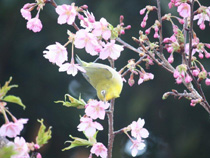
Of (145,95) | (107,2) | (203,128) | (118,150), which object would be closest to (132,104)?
(145,95)

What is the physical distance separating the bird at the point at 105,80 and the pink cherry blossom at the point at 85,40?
0.04 meters

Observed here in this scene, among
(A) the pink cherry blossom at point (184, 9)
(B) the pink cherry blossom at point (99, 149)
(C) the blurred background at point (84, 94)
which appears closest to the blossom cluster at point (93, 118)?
(B) the pink cherry blossom at point (99, 149)

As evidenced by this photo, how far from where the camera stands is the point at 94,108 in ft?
2.09

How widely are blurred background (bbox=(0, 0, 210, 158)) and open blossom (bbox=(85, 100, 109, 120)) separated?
3.14ft

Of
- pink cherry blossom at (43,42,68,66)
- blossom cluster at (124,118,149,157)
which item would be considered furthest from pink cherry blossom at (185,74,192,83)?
pink cherry blossom at (43,42,68,66)

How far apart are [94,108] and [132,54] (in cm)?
110

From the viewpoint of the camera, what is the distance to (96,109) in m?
0.64

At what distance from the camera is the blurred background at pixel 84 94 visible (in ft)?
5.38

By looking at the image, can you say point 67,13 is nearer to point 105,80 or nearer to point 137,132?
point 105,80

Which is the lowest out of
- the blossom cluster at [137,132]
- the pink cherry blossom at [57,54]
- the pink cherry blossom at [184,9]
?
the blossom cluster at [137,132]

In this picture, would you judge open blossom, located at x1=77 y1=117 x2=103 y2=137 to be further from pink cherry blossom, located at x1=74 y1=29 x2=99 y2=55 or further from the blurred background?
the blurred background

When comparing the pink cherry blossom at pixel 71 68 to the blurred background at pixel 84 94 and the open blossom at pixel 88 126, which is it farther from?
the blurred background at pixel 84 94

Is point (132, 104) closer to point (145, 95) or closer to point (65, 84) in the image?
point (145, 95)

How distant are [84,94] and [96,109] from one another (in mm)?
986
